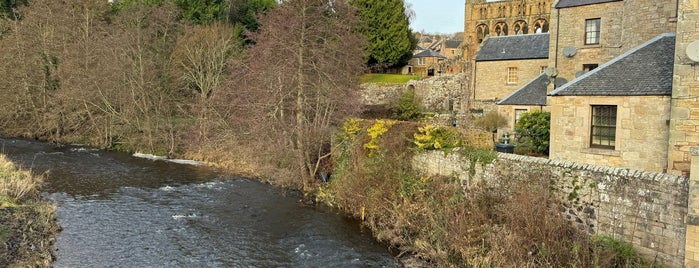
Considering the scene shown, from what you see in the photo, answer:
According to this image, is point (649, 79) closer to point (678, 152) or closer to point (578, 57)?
point (678, 152)

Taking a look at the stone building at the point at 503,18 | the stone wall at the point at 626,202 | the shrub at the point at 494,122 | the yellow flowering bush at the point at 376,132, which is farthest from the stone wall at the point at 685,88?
the stone building at the point at 503,18

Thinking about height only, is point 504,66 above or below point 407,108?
above

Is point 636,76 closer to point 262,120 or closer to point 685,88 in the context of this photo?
point 685,88

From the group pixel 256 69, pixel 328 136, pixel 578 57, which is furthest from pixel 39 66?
pixel 578 57

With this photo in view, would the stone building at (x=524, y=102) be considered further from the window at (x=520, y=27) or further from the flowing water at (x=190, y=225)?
the window at (x=520, y=27)

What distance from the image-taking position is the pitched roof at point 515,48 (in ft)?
87.9

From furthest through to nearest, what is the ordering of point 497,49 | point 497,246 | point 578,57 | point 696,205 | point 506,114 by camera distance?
point 497,49, point 506,114, point 578,57, point 497,246, point 696,205

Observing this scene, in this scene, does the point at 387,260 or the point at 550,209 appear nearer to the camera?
the point at 550,209

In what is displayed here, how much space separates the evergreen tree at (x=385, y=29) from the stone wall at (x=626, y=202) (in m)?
28.3

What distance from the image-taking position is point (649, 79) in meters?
11.2

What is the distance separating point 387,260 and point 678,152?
656 cm

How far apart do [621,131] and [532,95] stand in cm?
965

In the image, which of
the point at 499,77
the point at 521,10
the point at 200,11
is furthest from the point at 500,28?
the point at 200,11

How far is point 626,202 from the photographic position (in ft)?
30.3
